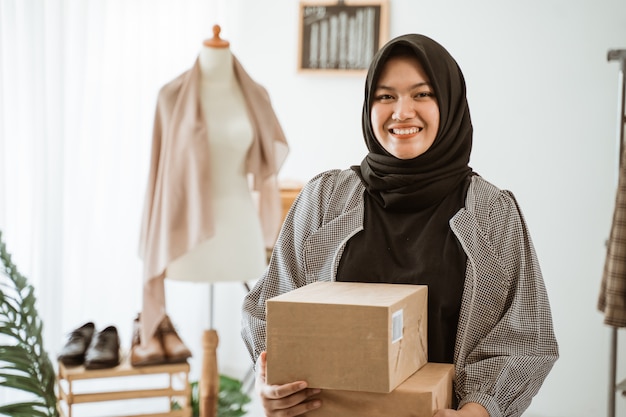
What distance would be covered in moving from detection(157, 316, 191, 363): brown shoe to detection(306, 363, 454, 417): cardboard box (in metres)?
1.54

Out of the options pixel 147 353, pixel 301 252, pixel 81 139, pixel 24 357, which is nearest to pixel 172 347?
pixel 147 353

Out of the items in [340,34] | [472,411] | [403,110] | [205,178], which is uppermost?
[340,34]

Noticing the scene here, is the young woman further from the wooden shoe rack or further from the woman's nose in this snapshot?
Result: the wooden shoe rack

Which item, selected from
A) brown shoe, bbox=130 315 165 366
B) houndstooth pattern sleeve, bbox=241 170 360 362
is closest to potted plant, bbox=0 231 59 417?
brown shoe, bbox=130 315 165 366

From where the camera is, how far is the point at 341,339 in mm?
1364

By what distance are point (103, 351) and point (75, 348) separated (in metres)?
0.10

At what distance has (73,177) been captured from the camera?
338cm

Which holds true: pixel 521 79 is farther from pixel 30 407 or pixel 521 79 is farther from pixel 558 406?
pixel 30 407

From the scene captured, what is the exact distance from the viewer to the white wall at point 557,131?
12.1ft

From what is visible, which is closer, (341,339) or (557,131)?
(341,339)

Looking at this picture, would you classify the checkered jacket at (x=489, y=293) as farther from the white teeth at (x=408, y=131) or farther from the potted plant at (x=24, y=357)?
the potted plant at (x=24, y=357)

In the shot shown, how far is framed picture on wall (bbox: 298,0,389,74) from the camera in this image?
408cm

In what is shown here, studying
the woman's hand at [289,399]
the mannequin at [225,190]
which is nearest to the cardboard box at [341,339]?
the woman's hand at [289,399]

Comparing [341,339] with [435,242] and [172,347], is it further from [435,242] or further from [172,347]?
[172,347]
